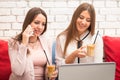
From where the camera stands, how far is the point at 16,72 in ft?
6.70

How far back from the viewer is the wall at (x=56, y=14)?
273cm

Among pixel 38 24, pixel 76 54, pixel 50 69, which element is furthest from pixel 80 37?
pixel 50 69

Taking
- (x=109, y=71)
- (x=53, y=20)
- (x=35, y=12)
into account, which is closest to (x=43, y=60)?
(x=35, y=12)

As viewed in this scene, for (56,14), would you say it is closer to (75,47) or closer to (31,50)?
(75,47)

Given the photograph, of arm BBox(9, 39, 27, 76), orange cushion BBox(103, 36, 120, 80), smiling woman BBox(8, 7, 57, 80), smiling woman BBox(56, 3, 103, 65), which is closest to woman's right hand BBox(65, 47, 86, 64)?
smiling woman BBox(56, 3, 103, 65)

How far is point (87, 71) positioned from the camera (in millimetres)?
1503

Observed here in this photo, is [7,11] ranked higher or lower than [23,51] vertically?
higher

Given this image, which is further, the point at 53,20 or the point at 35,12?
the point at 53,20

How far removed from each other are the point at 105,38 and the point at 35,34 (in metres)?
0.81

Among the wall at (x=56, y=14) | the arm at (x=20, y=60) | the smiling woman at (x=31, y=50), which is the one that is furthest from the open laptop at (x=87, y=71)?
the wall at (x=56, y=14)

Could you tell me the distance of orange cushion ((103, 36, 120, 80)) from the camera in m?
2.56

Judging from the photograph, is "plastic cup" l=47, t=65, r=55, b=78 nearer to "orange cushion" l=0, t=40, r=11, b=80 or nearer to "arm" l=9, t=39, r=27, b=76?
"arm" l=9, t=39, r=27, b=76

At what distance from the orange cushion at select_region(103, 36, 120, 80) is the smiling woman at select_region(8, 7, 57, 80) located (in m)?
0.62

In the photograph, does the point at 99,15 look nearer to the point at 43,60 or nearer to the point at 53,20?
the point at 53,20
